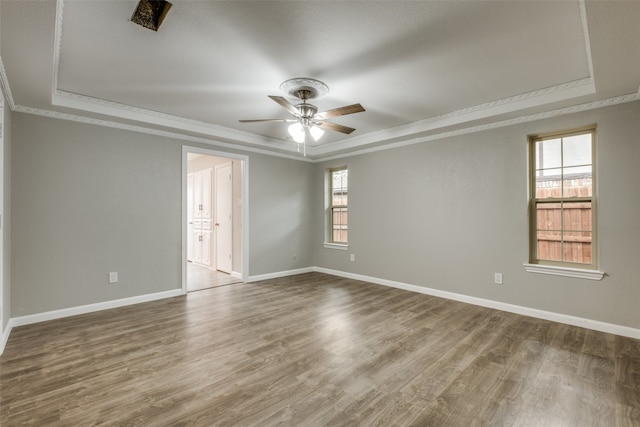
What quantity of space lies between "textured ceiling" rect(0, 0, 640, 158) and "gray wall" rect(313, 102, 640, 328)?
1.49 feet

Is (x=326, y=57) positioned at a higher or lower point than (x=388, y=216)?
higher

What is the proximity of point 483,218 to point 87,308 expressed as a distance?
16.9 ft

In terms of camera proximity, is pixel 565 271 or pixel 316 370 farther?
pixel 565 271

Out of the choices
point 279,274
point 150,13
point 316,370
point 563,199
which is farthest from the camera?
point 279,274

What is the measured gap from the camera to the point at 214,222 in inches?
257

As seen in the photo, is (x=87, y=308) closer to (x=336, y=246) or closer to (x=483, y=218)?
(x=336, y=246)

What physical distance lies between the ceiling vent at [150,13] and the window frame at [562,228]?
13.1 feet

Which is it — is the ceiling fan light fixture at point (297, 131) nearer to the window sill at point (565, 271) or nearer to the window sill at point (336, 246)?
the window sill at point (336, 246)

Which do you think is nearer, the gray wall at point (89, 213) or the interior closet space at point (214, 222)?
the gray wall at point (89, 213)

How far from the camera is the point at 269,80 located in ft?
9.78

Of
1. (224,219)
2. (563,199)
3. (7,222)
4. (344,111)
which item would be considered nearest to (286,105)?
(344,111)

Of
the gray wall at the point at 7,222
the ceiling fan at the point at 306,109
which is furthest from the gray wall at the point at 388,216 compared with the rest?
the ceiling fan at the point at 306,109

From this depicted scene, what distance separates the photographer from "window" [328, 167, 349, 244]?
5.98m

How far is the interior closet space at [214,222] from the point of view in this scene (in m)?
5.71
